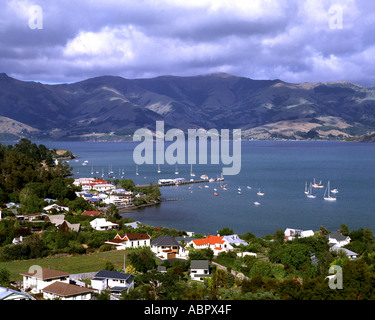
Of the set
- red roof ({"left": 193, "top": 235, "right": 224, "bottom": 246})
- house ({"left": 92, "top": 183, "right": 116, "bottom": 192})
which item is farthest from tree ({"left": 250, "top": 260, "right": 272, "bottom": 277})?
house ({"left": 92, "top": 183, "right": 116, "bottom": 192})

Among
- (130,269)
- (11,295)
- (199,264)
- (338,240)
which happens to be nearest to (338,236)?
(338,240)

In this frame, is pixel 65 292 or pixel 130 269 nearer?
pixel 65 292

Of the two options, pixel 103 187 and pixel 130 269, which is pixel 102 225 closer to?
pixel 130 269

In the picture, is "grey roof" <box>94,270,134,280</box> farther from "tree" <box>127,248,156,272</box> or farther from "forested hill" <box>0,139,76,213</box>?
"forested hill" <box>0,139,76,213</box>

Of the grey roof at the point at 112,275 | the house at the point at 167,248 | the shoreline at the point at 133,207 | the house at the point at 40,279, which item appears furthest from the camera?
the shoreline at the point at 133,207

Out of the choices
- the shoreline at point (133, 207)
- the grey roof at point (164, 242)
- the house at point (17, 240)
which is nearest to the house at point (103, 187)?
the shoreline at point (133, 207)

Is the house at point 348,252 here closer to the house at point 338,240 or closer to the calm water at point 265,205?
the house at point 338,240
